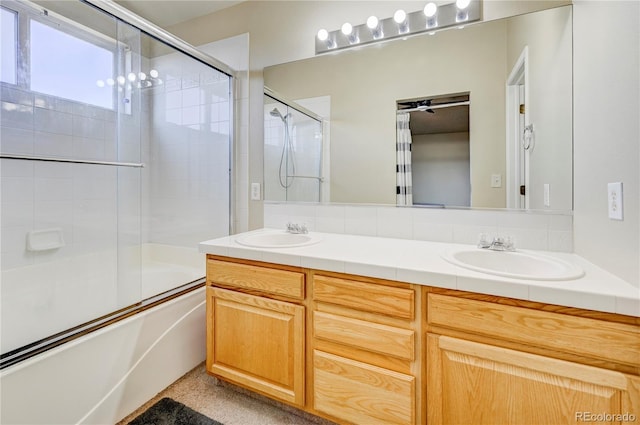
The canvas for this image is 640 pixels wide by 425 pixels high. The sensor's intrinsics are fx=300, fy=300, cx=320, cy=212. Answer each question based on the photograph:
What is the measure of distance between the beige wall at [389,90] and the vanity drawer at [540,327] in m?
0.72

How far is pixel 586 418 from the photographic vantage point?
2.88 feet

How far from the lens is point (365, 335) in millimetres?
1173


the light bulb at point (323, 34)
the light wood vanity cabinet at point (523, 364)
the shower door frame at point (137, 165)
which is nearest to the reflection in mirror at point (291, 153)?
the shower door frame at point (137, 165)

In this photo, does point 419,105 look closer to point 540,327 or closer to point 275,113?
point 275,113

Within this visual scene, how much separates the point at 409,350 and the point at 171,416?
1184 mm

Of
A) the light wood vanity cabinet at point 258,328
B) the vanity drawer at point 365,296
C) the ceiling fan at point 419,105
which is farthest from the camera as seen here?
the ceiling fan at point 419,105

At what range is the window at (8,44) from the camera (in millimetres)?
1617

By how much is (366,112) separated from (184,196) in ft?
5.36

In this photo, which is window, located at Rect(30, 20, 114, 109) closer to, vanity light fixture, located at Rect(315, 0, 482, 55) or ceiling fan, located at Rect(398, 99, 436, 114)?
vanity light fixture, located at Rect(315, 0, 482, 55)

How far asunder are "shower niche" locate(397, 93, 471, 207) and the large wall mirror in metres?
0.03

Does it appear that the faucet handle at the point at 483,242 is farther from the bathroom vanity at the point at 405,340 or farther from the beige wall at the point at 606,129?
the beige wall at the point at 606,129

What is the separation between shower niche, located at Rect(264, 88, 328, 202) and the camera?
6.38 feet

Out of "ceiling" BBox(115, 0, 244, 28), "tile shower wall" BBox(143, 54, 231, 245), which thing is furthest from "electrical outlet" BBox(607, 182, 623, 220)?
"ceiling" BBox(115, 0, 244, 28)

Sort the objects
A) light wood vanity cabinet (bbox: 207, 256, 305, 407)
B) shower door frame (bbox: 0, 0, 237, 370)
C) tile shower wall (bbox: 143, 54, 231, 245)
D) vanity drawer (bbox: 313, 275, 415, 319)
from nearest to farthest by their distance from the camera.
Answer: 1. vanity drawer (bbox: 313, 275, 415, 319)
2. shower door frame (bbox: 0, 0, 237, 370)
3. light wood vanity cabinet (bbox: 207, 256, 305, 407)
4. tile shower wall (bbox: 143, 54, 231, 245)
